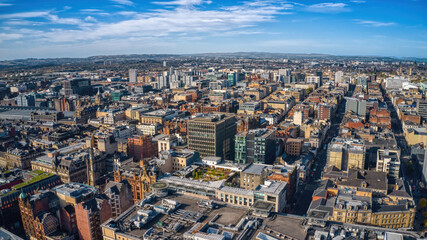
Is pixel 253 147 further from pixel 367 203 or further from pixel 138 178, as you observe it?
pixel 367 203

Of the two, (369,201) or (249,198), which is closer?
(249,198)

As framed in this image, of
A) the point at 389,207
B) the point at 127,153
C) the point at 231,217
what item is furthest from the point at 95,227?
the point at 389,207

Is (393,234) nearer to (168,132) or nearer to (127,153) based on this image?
(127,153)

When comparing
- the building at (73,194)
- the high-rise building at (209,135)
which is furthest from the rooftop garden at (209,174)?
the building at (73,194)

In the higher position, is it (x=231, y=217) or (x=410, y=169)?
(x=231, y=217)

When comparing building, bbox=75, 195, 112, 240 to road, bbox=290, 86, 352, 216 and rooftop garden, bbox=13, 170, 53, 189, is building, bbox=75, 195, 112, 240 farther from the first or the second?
road, bbox=290, 86, 352, 216

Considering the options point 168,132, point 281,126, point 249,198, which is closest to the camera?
point 249,198

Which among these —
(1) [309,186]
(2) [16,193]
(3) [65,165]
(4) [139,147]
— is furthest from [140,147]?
(1) [309,186]
